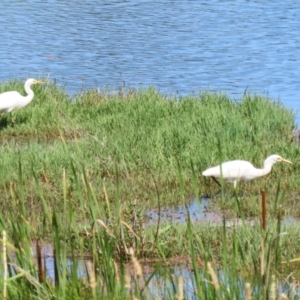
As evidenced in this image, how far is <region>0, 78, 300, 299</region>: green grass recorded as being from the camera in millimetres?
5062

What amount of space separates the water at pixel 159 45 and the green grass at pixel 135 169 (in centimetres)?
254

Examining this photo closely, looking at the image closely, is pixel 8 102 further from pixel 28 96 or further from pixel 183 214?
pixel 183 214

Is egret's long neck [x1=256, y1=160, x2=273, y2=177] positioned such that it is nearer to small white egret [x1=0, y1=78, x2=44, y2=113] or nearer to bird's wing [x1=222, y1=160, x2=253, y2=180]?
bird's wing [x1=222, y1=160, x2=253, y2=180]

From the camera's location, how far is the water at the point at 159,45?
15883mm

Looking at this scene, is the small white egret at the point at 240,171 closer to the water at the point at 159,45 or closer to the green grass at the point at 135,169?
the green grass at the point at 135,169

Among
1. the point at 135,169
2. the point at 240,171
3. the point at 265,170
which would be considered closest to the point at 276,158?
the point at 265,170

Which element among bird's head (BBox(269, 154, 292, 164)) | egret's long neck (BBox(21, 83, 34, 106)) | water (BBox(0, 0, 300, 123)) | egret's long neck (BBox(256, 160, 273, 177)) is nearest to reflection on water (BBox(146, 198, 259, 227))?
egret's long neck (BBox(256, 160, 273, 177))

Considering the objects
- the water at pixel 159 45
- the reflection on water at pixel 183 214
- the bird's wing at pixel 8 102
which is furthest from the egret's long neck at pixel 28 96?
the reflection on water at pixel 183 214

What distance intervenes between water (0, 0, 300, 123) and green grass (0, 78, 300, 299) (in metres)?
2.54

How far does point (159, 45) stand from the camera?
64.4 feet

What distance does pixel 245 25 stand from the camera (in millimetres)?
21438

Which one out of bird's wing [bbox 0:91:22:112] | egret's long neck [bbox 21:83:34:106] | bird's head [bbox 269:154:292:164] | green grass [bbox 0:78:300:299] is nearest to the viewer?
green grass [bbox 0:78:300:299]

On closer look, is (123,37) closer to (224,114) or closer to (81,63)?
(81,63)

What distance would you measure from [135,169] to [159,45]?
1118 cm
